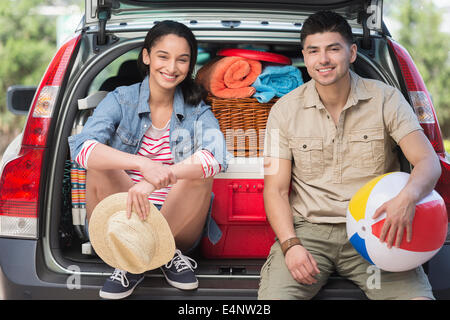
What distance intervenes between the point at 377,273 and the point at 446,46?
1080cm

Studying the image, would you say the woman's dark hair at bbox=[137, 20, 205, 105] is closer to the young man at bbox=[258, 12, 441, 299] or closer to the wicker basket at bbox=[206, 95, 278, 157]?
the wicker basket at bbox=[206, 95, 278, 157]

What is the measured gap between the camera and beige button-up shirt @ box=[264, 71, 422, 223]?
2.09 m

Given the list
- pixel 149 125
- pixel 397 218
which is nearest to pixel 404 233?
pixel 397 218

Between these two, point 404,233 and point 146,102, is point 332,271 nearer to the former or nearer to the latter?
point 404,233

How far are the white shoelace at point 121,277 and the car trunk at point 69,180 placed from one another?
8 centimetres

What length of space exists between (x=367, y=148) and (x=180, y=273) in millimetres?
842

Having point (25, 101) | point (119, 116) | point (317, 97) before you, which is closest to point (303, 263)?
point (317, 97)

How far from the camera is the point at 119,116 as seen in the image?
7.19 ft

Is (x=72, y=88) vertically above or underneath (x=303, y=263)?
above

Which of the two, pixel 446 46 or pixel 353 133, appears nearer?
pixel 353 133

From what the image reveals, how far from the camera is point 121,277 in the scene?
190cm

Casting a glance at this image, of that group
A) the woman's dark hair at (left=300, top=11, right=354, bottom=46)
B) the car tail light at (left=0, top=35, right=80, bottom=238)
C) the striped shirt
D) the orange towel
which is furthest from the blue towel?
the car tail light at (left=0, top=35, right=80, bottom=238)

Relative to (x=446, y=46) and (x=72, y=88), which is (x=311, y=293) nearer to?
(x=72, y=88)

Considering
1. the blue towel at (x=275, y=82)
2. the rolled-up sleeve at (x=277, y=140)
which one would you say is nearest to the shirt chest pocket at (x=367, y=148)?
the rolled-up sleeve at (x=277, y=140)
